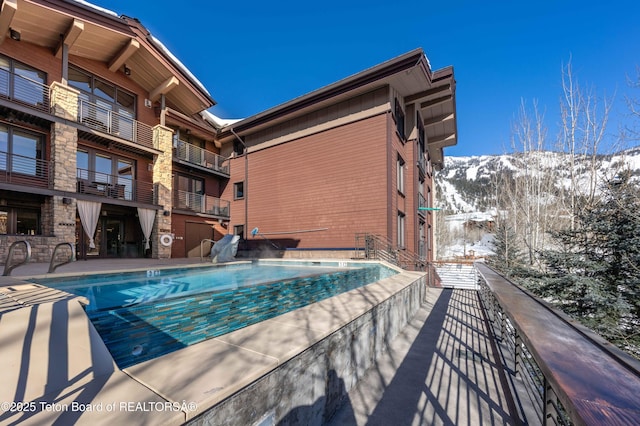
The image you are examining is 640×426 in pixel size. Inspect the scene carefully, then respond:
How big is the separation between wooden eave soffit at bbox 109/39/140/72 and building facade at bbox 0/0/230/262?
4 centimetres

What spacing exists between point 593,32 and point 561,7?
6.25ft

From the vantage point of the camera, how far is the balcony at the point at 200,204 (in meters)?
13.8

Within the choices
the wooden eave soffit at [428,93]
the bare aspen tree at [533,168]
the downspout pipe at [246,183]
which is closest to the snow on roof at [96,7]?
the downspout pipe at [246,183]

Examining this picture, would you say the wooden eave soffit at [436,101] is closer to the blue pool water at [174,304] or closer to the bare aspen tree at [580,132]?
the bare aspen tree at [580,132]

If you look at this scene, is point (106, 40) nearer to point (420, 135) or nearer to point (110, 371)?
point (110, 371)

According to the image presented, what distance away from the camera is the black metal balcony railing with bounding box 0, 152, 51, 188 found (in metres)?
8.73

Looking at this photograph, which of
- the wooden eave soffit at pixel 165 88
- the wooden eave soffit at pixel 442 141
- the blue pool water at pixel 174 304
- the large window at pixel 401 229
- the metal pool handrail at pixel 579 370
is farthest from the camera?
the wooden eave soffit at pixel 442 141

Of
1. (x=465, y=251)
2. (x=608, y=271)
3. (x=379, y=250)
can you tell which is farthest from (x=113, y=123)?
(x=465, y=251)

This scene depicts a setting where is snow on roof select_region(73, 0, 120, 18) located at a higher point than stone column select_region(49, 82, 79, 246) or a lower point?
higher

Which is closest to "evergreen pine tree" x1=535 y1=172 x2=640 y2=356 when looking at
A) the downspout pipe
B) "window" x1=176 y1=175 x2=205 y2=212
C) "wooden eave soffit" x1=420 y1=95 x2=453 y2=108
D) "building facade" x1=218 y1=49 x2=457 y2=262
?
"building facade" x1=218 y1=49 x2=457 y2=262

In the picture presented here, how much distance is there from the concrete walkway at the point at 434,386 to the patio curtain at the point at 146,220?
37.4 ft

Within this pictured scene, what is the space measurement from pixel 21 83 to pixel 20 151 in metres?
2.26

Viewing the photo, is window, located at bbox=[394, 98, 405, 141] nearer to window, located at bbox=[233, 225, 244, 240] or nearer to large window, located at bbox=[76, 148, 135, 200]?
window, located at bbox=[233, 225, 244, 240]

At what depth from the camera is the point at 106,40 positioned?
33.9 feet
